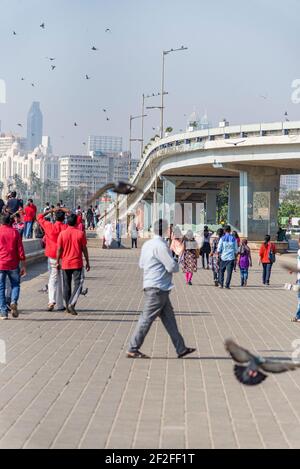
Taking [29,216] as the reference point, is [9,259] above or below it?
Result: below

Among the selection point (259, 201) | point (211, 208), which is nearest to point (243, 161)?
point (259, 201)

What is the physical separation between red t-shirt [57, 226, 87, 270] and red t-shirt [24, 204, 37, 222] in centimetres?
1772

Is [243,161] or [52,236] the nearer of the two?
[52,236]

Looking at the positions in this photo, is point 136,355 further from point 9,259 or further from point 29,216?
→ point 29,216

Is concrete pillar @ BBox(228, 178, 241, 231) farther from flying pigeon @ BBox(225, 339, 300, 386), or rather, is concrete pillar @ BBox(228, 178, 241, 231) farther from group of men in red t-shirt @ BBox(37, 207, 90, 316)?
flying pigeon @ BBox(225, 339, 300, 386)

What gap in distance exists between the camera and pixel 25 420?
24.5ft

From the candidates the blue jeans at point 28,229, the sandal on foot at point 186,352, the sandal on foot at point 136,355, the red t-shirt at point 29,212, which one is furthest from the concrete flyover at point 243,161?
the sandal on foot at point 136,355

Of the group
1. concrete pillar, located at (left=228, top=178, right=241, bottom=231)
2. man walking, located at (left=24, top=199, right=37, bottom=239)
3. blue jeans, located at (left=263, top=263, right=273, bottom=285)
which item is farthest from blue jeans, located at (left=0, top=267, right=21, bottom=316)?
concrete pillar, located at (left=228, top=178, right=241, bottom=231)

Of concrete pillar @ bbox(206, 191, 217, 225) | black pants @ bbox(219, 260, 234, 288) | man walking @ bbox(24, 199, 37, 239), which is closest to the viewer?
black pants @ bbox(219, 260, 234, 288)

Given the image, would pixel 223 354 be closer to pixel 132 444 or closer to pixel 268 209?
pixel 132 444

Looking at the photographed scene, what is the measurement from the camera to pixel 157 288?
10.7m

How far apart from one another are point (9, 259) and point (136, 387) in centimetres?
561

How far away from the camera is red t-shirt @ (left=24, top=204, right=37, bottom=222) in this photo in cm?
3248

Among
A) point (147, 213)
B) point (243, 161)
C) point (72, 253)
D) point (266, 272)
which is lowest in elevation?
point (147, 213)
